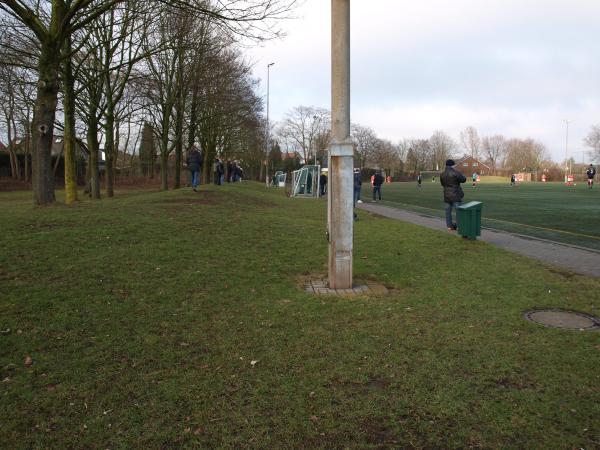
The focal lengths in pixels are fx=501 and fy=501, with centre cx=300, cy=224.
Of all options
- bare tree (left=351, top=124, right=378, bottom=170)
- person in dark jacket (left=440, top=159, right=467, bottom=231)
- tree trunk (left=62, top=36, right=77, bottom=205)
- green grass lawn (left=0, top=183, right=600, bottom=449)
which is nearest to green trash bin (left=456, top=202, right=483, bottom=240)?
person in dark jacket (left=440, top=159, right=467, bottom=231)

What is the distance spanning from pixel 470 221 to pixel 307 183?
22666 millimetres

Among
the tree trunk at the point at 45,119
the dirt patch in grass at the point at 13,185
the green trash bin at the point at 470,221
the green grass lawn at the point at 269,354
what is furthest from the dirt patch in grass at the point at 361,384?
the dirt patch in grass at the point at 13,185

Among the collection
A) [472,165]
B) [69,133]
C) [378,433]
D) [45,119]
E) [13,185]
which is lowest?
[378,433]

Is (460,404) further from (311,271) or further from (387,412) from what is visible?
(311,271)

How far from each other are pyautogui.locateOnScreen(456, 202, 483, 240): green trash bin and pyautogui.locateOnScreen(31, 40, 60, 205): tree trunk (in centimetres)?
1032

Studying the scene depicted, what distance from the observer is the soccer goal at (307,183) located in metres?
33.1

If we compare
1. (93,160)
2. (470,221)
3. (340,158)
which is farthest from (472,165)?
(340,158)

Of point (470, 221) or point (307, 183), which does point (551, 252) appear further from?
point (307, 183)

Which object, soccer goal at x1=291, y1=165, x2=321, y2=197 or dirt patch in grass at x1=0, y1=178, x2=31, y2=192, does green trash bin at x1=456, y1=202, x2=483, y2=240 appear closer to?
soccer goal at x1=291, y1=165, x2=321, y2=197

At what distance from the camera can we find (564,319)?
5.53 metres

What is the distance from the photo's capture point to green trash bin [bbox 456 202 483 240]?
1123cm

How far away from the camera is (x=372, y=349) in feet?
15.2

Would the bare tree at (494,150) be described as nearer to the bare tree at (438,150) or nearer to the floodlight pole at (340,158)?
the bare tree at (438,150)

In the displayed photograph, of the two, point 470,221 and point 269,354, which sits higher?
point 470,221
